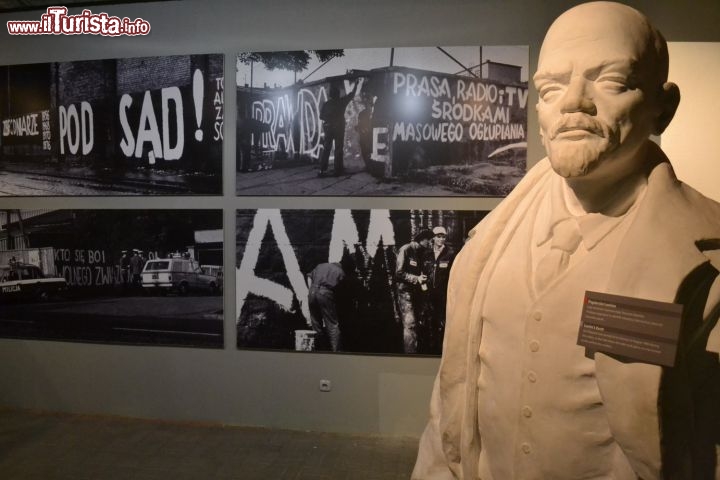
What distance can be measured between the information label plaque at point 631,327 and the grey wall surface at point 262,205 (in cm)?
242

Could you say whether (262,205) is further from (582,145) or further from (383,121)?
(582,145)

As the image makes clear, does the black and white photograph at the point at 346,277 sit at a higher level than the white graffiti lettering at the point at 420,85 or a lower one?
lower

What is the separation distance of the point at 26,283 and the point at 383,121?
3205 mm

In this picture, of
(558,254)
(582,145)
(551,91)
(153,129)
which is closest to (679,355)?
(558,254)

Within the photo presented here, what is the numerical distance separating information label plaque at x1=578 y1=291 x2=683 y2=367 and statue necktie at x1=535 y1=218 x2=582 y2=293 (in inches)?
4.1

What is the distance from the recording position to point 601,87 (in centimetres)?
99

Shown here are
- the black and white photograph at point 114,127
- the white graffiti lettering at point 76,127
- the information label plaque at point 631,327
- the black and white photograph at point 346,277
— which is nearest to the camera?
the information label plaque at point 631,327

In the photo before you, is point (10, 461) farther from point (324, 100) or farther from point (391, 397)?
point (324, 100)

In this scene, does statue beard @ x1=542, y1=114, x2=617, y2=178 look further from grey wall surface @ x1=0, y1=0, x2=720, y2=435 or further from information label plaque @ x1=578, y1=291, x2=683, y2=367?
grey wall surface @ x1=0, y1=0, x2=720, y2=435

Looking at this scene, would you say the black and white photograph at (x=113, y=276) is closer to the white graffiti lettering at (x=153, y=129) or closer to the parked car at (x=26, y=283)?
the parked car at (x=26, y=283)

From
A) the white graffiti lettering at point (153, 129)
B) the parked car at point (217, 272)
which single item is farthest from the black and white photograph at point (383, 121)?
the parked car at point (217, 272)

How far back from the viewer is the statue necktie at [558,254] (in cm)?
110

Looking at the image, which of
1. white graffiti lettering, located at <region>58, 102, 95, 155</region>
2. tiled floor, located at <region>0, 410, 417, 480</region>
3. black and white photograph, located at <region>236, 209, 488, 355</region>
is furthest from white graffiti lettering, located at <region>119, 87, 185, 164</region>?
tiled floor, located at <region>0, 410, 417, 480</region>

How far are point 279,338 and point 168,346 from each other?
914 millimetres
